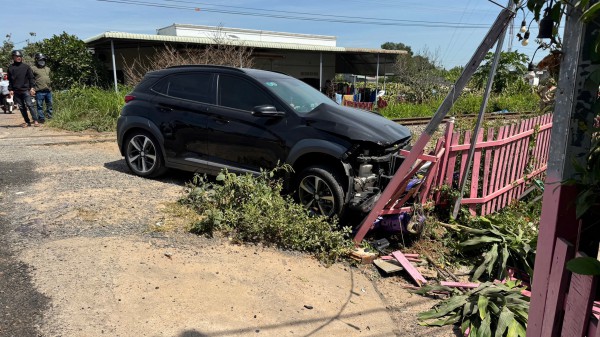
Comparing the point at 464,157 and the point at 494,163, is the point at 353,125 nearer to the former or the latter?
the point at 464,157

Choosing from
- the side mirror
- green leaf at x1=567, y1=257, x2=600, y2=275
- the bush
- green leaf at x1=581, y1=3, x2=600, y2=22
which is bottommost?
the bush

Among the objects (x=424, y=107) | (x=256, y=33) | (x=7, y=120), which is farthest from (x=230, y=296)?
(x=256, y=33)

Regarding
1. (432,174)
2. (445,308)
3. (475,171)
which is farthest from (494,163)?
(445,308)

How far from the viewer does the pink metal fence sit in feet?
18.2

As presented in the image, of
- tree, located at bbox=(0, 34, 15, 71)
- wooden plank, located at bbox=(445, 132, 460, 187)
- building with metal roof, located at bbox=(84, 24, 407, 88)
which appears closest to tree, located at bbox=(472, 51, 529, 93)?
building with metal roof, located at bbox=(84, 24, 407, 88)

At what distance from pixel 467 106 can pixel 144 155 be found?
596 inches

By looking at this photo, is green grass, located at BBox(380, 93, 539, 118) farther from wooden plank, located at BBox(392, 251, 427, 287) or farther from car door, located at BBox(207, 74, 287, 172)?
wooden plank, located at BBox(392, 251, 427, 287)

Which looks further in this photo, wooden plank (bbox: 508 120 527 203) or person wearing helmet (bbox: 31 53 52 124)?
person wearing helmet (bbox: 31 53 52 124)

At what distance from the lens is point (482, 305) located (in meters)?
3.49

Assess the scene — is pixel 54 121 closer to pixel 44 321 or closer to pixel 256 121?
pixel 256 121

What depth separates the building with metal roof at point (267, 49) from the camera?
739 inches

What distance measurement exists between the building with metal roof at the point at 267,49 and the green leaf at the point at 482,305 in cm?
1583

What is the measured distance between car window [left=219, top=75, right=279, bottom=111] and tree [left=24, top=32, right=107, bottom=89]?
12300 mm

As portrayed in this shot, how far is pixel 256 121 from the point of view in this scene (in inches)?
226
